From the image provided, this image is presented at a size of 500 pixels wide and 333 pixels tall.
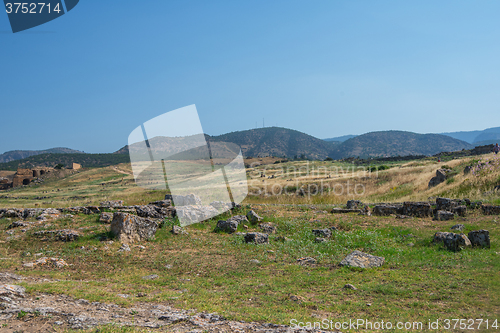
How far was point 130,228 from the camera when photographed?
12664 mm

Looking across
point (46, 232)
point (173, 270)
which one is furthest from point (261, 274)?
point (46, 232)

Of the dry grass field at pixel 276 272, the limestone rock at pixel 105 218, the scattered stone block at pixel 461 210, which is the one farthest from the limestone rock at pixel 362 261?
the limestone rock at pixel 105 218

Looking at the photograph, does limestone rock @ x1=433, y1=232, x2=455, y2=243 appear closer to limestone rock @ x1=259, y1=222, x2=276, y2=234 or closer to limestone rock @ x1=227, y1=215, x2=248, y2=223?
limestone rock @ x1=259, y1=222, x2=276, y2=234

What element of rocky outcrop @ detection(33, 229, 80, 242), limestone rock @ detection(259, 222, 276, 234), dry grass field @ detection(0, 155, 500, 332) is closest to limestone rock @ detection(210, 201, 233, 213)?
dry grass field @ detection(0, 155, 500, 332)

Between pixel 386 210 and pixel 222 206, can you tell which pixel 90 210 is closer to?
pixel 222 206

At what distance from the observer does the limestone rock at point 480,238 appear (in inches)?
413

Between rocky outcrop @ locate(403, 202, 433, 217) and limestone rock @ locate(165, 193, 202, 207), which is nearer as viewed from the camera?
rocky outcrop @ locate(403, 202, 433, 217)

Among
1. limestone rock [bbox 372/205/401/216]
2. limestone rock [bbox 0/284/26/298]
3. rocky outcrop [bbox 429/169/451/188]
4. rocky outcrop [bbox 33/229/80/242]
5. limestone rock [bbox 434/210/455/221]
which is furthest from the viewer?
rocky outcrop [bbox 429/169/451/188]

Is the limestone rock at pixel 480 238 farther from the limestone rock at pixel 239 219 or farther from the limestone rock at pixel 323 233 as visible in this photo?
the limestone rock at pixel 239 219

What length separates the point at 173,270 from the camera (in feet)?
31.7

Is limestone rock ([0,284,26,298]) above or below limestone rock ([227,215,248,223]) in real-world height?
above

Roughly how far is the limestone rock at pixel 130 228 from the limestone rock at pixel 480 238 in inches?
526

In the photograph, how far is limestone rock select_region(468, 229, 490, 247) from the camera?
10492 millimetres

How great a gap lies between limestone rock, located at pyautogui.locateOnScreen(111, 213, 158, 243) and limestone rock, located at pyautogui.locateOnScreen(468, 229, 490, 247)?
13.4 m
